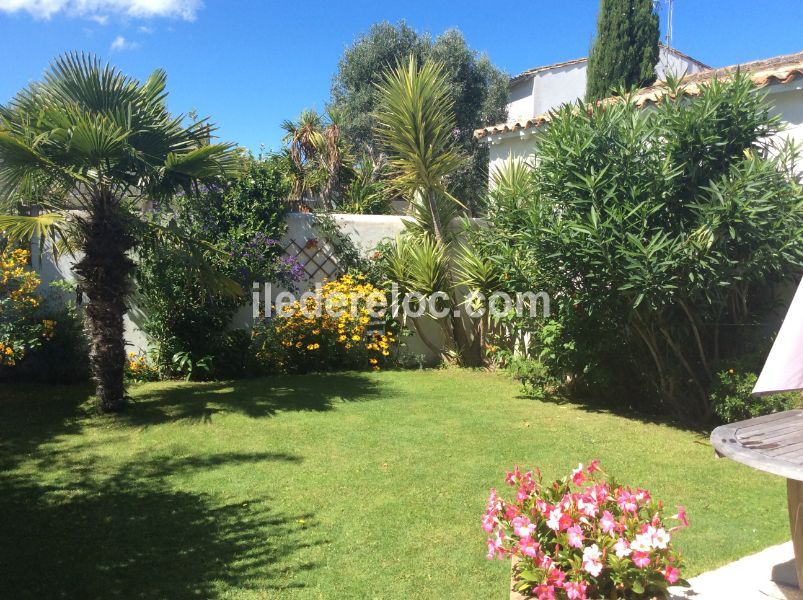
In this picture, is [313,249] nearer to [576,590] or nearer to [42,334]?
[42,334]

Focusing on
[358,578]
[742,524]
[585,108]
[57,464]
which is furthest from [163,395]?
[742,524]

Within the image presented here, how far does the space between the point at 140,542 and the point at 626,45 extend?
12868 millimetres

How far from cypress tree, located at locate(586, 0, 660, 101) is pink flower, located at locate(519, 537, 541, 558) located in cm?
1199

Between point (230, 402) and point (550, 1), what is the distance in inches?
632

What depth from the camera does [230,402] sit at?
7711 millimetres

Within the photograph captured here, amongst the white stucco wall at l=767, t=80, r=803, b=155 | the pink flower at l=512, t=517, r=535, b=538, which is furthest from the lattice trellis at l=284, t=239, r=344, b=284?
the pink flower at l=512, t=517, r=535, b=538

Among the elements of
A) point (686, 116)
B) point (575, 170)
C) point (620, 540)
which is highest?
point (686, 116)

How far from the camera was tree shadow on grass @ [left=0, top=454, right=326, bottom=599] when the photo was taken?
11.7 ft

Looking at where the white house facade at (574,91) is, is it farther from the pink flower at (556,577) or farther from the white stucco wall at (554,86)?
the pink flower at (556,577)

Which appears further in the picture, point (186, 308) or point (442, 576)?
point (186, 308)

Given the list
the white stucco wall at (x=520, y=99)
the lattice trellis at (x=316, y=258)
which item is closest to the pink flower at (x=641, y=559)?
the lattice trellis at (x=316, y=258)

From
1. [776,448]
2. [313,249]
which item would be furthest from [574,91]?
[776,448]

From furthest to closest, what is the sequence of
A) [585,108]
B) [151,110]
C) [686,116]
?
[151,110], [585,108], [686,116]

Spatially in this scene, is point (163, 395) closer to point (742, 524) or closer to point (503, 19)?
point (742, 524)
